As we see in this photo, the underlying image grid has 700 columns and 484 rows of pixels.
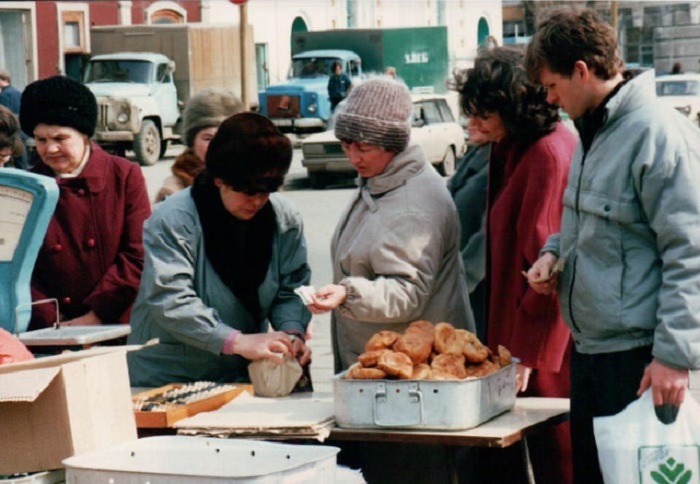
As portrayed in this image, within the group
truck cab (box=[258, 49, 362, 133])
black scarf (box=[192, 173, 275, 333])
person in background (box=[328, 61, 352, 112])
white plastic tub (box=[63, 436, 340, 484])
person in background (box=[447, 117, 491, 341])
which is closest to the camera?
white plastic tub (box=[63, 436, 340, 484])

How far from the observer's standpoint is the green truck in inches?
1227

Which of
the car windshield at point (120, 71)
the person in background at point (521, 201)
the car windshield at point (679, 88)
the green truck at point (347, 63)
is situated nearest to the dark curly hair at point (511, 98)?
the person in background at point (521, 201)

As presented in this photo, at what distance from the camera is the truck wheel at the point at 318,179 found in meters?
21.8

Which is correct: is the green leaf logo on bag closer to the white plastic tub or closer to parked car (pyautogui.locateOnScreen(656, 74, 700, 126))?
the white plastic tub

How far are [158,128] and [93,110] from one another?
22.7m

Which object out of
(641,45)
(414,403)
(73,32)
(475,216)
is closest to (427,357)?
(414,403)

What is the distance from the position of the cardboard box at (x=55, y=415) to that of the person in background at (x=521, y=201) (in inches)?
52.5

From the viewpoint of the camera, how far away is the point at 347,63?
33.2 metres

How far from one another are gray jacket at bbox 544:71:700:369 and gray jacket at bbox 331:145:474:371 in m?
0.64

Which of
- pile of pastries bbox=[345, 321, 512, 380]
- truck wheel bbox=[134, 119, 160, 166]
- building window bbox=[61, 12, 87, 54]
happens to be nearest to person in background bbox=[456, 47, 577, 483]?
pile of pastries bbox=[345, 321, 512, 380]

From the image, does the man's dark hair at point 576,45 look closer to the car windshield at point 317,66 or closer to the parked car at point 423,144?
the parked car at point 423,144

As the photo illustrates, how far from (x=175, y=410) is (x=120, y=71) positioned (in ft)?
80.2

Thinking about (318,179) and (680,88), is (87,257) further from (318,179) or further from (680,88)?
(680,88)

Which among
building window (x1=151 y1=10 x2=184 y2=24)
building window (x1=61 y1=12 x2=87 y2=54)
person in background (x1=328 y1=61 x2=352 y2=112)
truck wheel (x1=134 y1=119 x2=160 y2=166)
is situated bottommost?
truck wheel (x1=134 y1=119 x2=160 y2=166)
